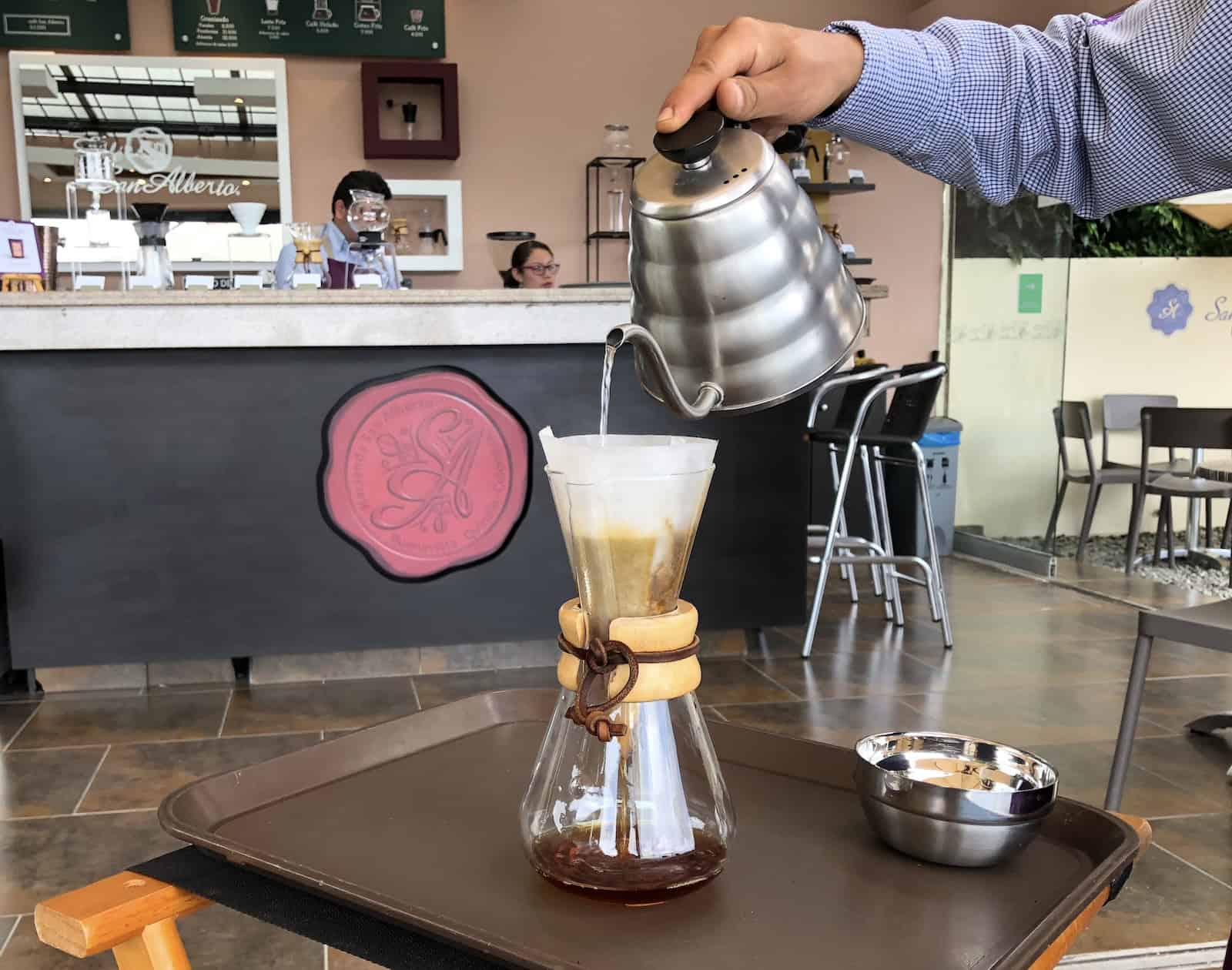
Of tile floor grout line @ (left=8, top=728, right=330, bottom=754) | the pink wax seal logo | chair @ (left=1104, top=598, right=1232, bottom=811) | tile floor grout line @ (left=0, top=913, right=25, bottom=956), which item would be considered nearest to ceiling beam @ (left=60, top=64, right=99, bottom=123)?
the pink wax seal logo

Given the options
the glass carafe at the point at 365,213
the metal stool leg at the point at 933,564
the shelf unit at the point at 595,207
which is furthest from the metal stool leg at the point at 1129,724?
the shelf unit at the point at 595,207

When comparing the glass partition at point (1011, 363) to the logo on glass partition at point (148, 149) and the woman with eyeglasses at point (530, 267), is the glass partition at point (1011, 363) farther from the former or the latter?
the logo on glass partition at point (148, 149)

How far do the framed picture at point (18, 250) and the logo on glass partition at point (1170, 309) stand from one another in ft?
21.0

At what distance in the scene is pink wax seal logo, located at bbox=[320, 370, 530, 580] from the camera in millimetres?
3311

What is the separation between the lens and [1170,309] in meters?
7.13

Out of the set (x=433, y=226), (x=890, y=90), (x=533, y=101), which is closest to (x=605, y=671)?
(x=890, y=90)

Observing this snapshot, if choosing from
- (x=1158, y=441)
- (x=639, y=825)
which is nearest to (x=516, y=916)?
(x=639, y=825)

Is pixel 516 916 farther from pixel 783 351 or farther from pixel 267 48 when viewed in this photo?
pixel 267 48

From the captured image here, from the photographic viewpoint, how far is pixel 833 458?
4.70m

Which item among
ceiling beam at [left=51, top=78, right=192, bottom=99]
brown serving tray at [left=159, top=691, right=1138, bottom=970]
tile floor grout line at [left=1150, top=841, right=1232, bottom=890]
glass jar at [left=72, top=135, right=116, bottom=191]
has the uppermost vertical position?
ceiling beam at [left=51, top=78, right=192, bottom=99]

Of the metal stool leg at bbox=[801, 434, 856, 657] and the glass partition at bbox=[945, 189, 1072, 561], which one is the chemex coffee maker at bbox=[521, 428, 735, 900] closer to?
the metal stool leg at bbox=[801, 434, 856, 657]

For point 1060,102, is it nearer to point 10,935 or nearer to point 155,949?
point 155,949

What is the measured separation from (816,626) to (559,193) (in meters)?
2.98

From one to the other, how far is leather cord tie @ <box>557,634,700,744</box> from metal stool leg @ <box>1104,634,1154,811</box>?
71.3 inches
